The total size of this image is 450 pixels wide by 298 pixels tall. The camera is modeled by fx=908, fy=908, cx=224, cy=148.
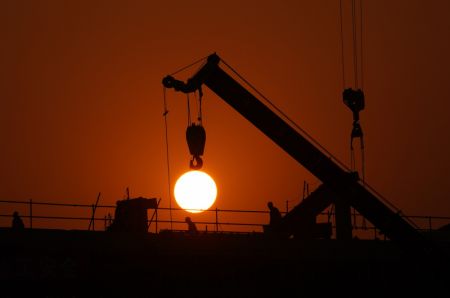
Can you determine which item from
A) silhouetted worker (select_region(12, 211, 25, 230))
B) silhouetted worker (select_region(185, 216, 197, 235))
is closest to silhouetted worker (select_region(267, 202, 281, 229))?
silhouetted worker (select_region(185, 216, 197, 235))

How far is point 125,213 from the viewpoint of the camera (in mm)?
34812

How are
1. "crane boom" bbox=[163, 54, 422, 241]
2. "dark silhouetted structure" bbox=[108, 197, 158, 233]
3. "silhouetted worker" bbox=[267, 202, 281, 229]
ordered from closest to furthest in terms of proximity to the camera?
"crane boom" bbox=[163, 54, 422, 241] → "dark silhouetted structure" bbox=[108, 197, 158, 233] → "silhouetted worker" bbox=[267, 202, 281, 229]

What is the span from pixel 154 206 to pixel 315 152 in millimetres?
6609

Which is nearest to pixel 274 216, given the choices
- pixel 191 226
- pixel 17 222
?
pixel 191 226

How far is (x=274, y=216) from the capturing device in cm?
3891

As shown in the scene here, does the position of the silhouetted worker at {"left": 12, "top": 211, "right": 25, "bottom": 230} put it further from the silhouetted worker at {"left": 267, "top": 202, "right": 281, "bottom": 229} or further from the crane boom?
the silhouetted worker at {"left": 267, "top": 202, "right": 281, "bottom": 229}

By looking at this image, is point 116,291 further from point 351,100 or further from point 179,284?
point 351,100

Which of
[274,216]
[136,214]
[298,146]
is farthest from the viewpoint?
[274,216]

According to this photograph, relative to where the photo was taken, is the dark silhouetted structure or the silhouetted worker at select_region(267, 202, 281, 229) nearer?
the dark silhouetted structure

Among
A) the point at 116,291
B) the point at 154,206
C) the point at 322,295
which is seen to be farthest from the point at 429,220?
the point at 116,291

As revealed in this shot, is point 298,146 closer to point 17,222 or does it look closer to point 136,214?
point 136,214

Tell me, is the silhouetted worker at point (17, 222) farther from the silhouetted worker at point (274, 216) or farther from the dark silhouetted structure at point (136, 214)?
the silhouetted worker at point (274, 216)

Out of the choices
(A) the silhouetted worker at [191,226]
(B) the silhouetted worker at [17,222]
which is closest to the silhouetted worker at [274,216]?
(A) the silhouetted worker at [191,226]

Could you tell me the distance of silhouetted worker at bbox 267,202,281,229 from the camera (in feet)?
125
